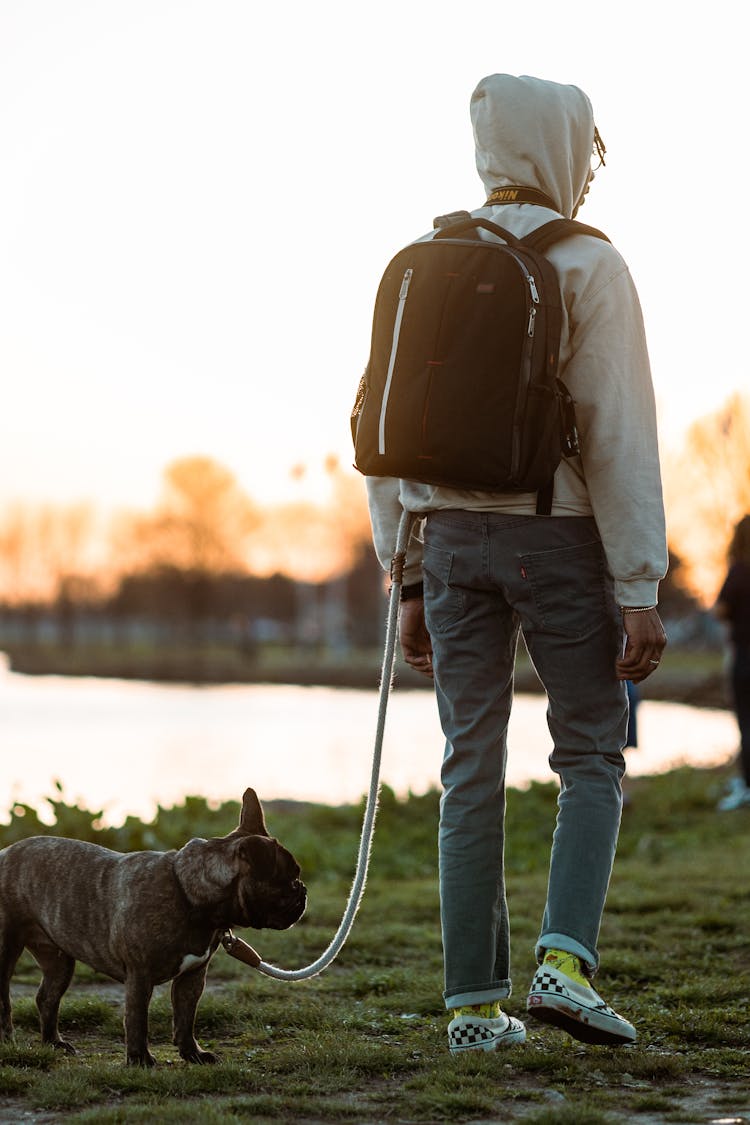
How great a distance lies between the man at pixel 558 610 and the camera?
333 centimetres

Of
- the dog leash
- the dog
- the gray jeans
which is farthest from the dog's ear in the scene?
the gray jeans

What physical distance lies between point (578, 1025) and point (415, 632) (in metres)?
1.14

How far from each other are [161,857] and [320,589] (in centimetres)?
8218

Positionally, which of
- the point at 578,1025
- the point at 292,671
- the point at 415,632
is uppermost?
the point at 415,632

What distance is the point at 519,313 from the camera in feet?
10.7

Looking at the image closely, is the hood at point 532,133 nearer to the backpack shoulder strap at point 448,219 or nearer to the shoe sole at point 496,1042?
the backpack shoulder strap at point 448,219

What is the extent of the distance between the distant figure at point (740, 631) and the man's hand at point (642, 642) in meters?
7.11

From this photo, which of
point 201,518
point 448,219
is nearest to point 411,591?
point 448,219

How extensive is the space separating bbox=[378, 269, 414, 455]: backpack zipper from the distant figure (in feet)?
23.7

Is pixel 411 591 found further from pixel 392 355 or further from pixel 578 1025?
A: pixel 578 1025

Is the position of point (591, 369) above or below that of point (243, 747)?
above

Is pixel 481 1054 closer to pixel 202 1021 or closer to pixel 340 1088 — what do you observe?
pixel 340 1088

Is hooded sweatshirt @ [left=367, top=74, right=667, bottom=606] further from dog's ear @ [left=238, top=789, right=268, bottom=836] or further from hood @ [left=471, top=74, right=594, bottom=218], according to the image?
dog's ear @ [left=238, top=789, right=268, bottom=836]

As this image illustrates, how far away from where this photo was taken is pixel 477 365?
331 centimetres
